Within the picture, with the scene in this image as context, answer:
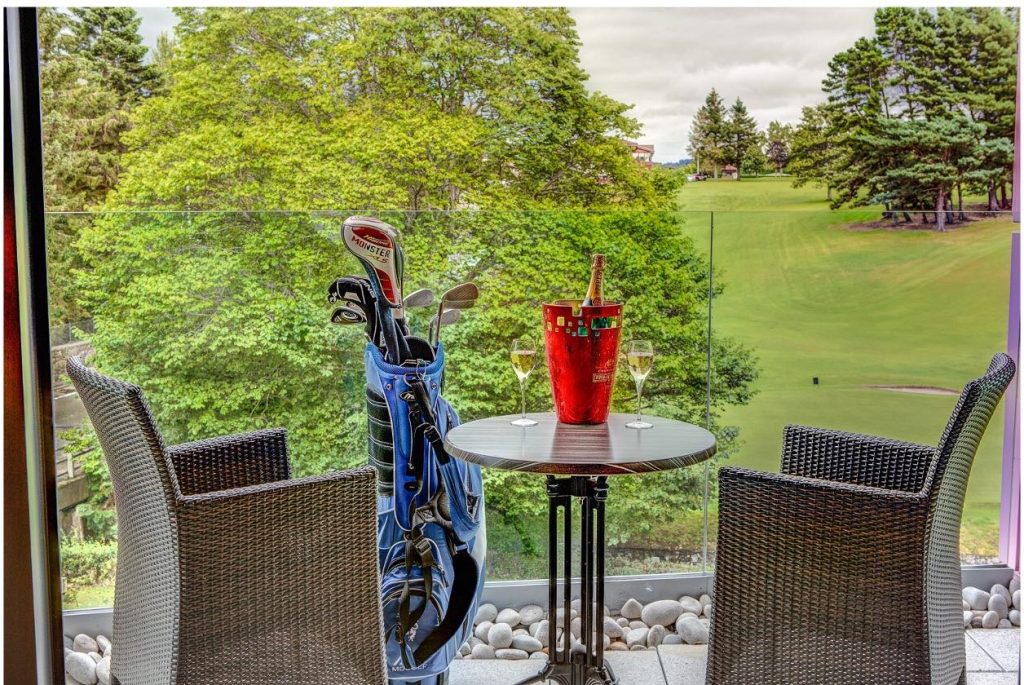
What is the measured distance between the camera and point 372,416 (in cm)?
258

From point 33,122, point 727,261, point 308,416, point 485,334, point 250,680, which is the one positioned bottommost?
point 250,680

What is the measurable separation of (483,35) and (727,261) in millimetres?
3774

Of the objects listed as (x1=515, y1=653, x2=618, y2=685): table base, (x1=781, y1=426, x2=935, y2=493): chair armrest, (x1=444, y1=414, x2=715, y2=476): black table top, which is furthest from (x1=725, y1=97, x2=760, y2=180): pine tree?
(x1=515, y1=653, x2=618, y2=685): table base

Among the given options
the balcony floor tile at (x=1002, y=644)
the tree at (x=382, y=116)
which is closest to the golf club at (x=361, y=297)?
the balcony floor tile at (x=1002, y=644)

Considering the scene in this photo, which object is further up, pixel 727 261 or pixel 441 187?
pixel 441 187

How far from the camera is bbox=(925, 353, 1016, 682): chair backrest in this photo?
77.5 inches

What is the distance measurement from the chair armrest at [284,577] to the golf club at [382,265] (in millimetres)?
578

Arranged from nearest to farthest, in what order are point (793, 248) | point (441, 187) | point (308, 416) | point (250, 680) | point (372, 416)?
point (250, 680) < point (372, 416) < point (308, 416) < point (793, 248) < point (441, 187)

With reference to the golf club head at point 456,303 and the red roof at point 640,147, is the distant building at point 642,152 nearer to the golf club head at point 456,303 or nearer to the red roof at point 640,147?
the red roof at point 640,147

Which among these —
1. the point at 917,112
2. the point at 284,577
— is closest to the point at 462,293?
the point at 284,577

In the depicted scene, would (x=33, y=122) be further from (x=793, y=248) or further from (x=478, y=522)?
(x=793, y=248)

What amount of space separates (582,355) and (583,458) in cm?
37

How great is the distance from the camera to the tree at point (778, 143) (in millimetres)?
6821

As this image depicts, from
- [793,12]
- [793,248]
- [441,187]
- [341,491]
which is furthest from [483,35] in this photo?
[341,491]
